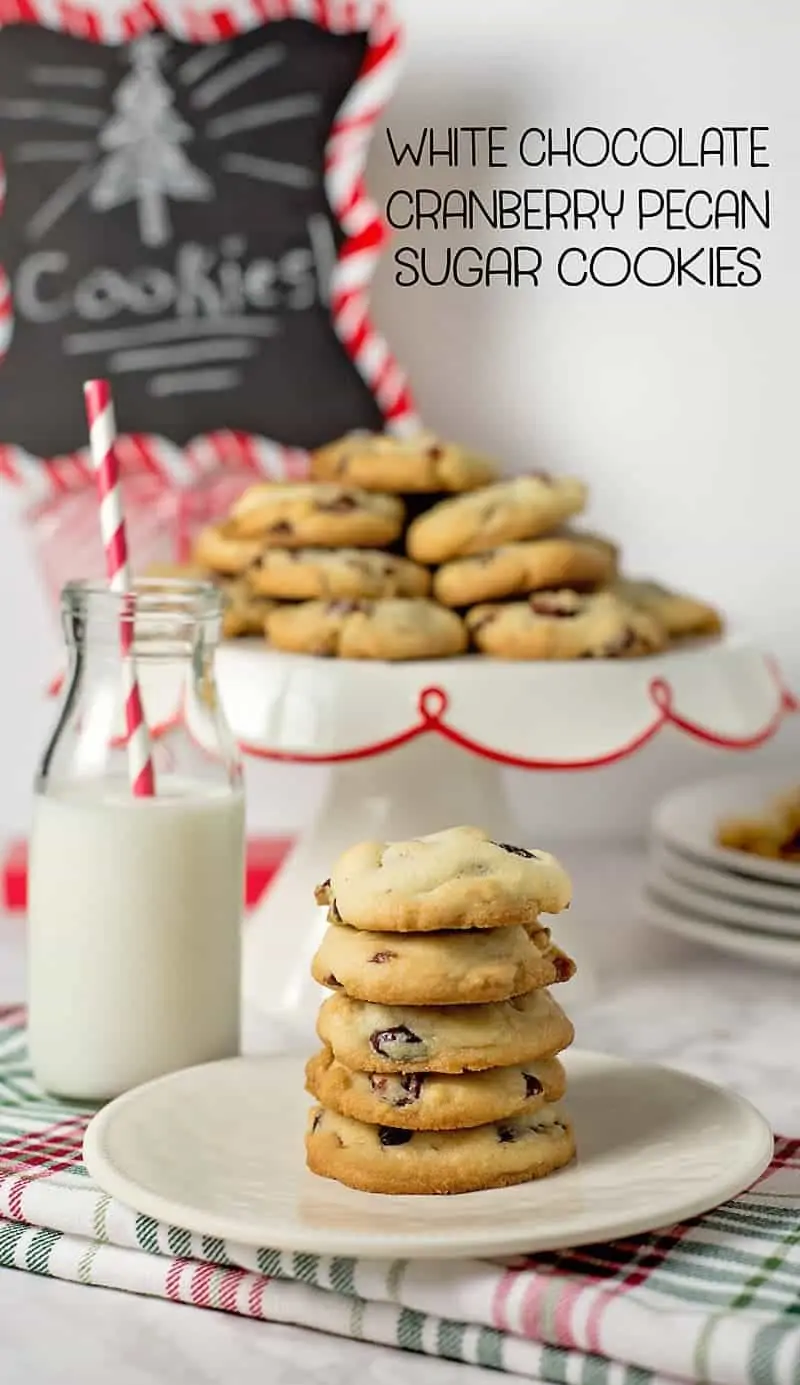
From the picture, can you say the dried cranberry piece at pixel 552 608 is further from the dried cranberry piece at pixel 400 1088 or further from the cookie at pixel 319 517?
the dried cranberry piece at pixel 400 1088

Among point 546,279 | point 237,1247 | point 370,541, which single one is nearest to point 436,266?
point 546,279

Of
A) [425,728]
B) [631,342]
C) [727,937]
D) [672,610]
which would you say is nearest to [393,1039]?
[425,728]

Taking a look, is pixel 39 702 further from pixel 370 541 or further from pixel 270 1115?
pixel 270 1115

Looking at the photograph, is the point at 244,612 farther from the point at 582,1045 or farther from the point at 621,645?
the point at 582,1045

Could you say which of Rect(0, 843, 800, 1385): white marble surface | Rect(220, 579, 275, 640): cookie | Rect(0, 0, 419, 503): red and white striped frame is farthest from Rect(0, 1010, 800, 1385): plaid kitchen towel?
Rect(0, 0, 419, 503): red and white striped frame

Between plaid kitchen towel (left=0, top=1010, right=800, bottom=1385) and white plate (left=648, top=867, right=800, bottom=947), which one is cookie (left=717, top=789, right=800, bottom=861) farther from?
plaid kitchen towel (left=0, top=1010, right=800, bottom=1385)
